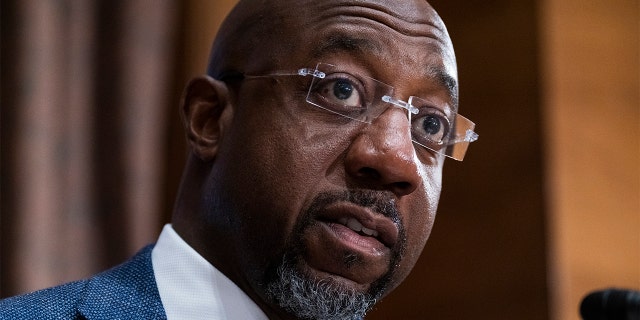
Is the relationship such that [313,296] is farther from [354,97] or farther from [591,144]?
[591,144]

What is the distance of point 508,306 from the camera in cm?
299

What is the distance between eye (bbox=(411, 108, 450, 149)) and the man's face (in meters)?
0.03

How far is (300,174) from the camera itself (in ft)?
5.67

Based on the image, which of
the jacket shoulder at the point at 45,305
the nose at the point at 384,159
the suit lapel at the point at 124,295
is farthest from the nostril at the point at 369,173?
the jacket shoulder at the point at 45,305

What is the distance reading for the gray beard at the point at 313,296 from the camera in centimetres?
168

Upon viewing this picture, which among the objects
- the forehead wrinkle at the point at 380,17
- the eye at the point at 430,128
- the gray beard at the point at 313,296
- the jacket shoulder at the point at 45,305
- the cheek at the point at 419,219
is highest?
the forehead wrinkle at the point at 380,17

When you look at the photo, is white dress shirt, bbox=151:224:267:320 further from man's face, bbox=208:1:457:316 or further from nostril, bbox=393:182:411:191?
nostril, bbox=393:182:411:191

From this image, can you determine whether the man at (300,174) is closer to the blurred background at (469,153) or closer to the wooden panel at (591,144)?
the blurred background at (469,153)

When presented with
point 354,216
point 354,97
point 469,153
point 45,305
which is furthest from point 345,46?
point 469,153

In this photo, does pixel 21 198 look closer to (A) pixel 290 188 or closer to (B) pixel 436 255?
(A) pixel 290 188

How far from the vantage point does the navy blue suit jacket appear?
1.68m

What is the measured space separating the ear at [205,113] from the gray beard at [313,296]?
33cm

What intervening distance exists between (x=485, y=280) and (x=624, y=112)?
0.75m

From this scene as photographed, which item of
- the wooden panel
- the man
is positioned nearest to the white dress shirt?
the man
